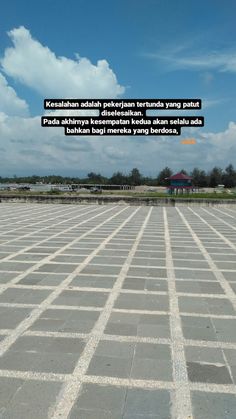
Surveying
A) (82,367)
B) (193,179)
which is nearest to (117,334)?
(82,367)

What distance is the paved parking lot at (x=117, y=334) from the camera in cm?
263

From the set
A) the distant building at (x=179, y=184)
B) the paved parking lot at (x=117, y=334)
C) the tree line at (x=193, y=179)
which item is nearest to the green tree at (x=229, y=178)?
the tree line at (x=193, y=179)

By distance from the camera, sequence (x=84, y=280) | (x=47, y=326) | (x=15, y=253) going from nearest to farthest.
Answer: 1. (x=47, y=326)
2. (x=84, y=280)
3. (x=15, y=253)

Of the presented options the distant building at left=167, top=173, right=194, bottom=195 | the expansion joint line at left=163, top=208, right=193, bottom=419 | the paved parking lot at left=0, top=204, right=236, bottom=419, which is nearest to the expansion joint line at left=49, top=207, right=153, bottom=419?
the paved parking lot at left=0, top=204, right=236, bottom=419

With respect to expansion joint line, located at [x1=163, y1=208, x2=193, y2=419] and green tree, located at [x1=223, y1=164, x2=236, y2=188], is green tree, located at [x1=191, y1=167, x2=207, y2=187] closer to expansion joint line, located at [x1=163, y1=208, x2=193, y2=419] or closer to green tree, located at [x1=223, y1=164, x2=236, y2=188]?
green tree, located at [x1=223, y1=164, x2=236, y2=188]

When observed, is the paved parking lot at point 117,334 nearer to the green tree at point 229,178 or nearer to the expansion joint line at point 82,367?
the expansion joint line at point 82,367

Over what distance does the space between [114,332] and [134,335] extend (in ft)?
0.67

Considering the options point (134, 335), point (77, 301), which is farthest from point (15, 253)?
point (134, 335)

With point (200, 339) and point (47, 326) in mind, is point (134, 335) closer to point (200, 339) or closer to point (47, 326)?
point (200, 339)

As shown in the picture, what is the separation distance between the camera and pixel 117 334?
12.3 feet

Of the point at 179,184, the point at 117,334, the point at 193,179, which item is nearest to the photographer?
the point at 117,334

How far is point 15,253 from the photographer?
25.4 ft

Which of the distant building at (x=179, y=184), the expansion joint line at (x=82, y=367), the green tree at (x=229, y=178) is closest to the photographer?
the expansion joint line at (x=82, y=367)

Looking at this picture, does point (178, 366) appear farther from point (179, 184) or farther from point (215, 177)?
point (215, 177)
